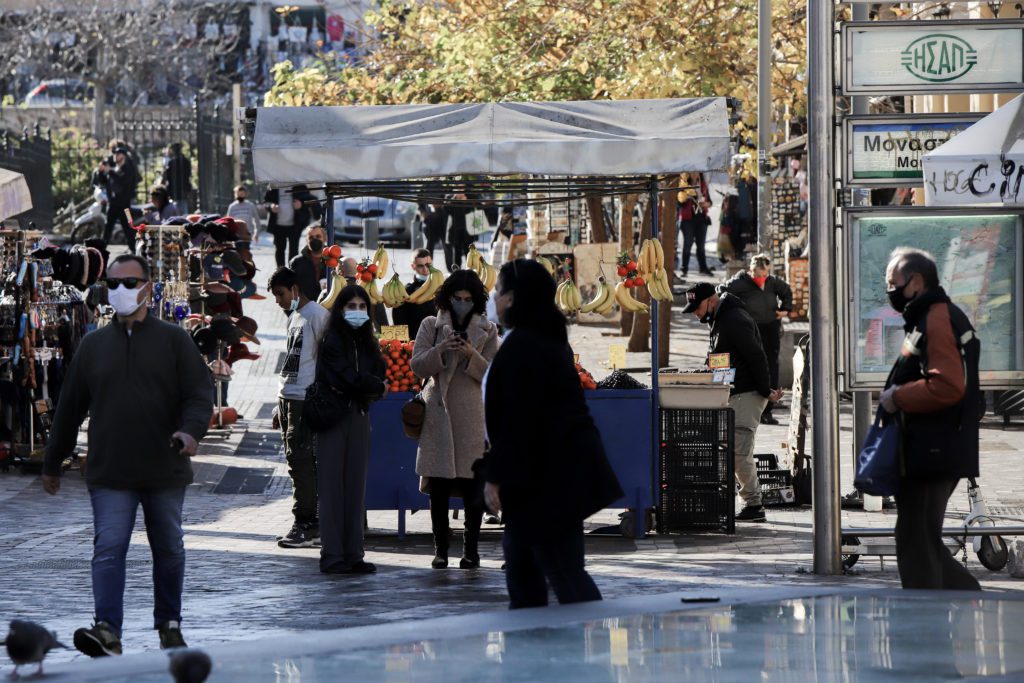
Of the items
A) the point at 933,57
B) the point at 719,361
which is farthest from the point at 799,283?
the point at 933,57

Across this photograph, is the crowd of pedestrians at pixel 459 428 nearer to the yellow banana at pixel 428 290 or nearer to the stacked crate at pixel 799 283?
the yellow banana at pixel 428 290

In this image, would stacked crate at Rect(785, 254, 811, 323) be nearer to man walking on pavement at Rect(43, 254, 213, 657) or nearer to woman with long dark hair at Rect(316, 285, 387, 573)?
woman with long dark hair at Rect(316, 285, 387, 573)

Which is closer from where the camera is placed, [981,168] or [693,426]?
[981,168]

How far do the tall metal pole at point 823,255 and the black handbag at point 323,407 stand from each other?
107 inches

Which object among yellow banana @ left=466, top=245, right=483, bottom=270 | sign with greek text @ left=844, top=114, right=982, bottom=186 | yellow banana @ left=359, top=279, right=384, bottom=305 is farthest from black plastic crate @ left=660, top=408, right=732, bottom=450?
sign with greek text @ left=844, top=114, right=982, bottom=186

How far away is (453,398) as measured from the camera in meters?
10.7

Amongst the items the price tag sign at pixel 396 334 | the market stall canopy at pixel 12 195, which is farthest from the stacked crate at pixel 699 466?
the market stall canopy at pixel 12 195

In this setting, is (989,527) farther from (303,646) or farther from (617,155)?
(303,646)

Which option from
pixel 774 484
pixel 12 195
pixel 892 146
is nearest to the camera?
pixel 892 146

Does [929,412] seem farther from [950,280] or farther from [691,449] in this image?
[691,449]

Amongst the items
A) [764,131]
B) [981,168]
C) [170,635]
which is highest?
[764,131]

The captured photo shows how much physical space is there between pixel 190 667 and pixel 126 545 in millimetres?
4630

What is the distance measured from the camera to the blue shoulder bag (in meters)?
7.86

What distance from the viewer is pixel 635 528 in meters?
11.6
